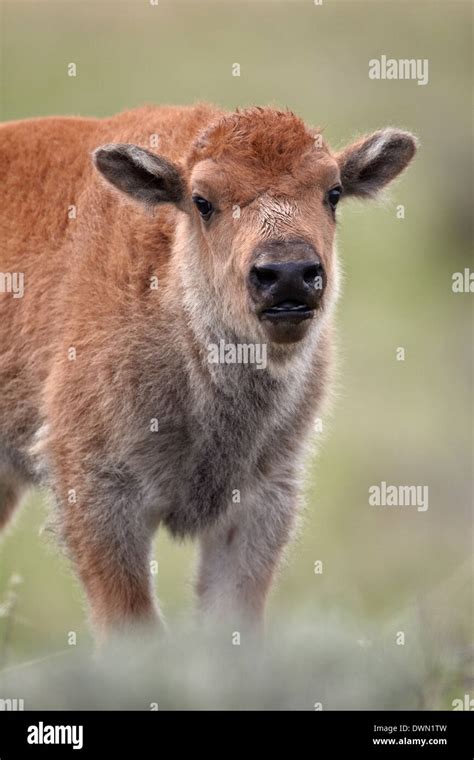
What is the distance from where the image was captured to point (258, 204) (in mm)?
9336

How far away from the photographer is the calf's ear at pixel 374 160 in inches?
409

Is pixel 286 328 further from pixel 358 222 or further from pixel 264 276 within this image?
pixel 358 222

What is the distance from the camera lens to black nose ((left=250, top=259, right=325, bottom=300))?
29.0 feet

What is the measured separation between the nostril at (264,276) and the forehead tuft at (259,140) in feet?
2.69

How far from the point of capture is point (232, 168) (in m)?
9.53

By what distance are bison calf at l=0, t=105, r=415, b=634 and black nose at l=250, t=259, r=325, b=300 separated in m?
0.21

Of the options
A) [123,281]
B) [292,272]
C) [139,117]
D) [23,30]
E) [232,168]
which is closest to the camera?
[292,272]

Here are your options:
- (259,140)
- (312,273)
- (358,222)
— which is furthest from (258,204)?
(358,222)

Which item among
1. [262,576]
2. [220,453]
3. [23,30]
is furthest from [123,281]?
[23,30]

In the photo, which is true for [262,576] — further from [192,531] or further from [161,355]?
[161,355]

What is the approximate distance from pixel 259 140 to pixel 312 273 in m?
1.12

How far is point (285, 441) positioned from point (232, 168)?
195 cm

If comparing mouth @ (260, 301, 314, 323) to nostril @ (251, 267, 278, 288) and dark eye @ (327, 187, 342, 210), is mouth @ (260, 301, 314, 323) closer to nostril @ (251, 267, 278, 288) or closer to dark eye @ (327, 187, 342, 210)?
nostril @ (251, 267, 278, 288)
